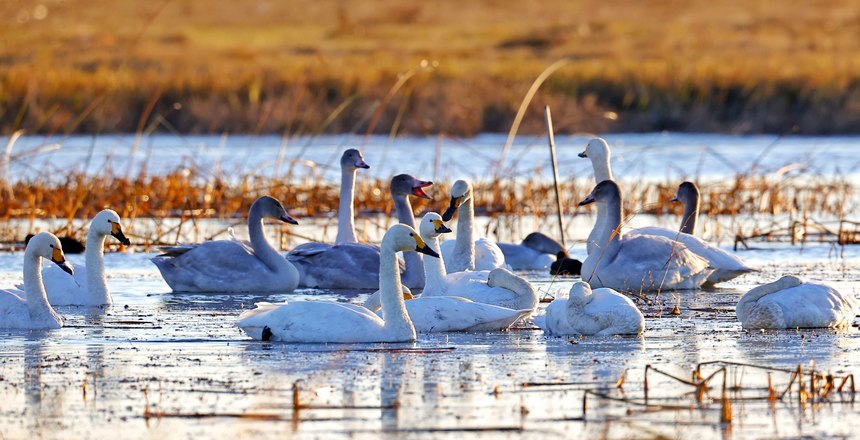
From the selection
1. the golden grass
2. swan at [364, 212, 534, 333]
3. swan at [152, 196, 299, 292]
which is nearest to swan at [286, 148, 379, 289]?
swan at [152, 196, 299, 292]

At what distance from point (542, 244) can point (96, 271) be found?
3.61 metres

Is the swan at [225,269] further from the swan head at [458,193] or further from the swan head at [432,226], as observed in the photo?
the swan head at [432,226]

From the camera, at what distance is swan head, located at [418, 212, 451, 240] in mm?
8508

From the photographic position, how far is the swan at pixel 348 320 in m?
7.38

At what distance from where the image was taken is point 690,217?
11273 millimetres

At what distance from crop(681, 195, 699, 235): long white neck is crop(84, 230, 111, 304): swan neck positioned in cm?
432

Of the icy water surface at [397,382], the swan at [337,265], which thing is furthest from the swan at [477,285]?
the swan at [337,265]

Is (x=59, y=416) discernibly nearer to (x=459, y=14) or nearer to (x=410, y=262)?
(x=410, y=262)

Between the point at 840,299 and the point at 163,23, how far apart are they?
160ft

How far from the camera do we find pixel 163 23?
5459 cm

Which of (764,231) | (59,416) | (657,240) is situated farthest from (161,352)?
(764,231)

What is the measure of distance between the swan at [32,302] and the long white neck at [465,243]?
2.75 metres

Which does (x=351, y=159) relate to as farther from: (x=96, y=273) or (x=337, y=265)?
(x=96, y=273)

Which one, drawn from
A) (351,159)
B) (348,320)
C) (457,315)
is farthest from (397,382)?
(351,159)
